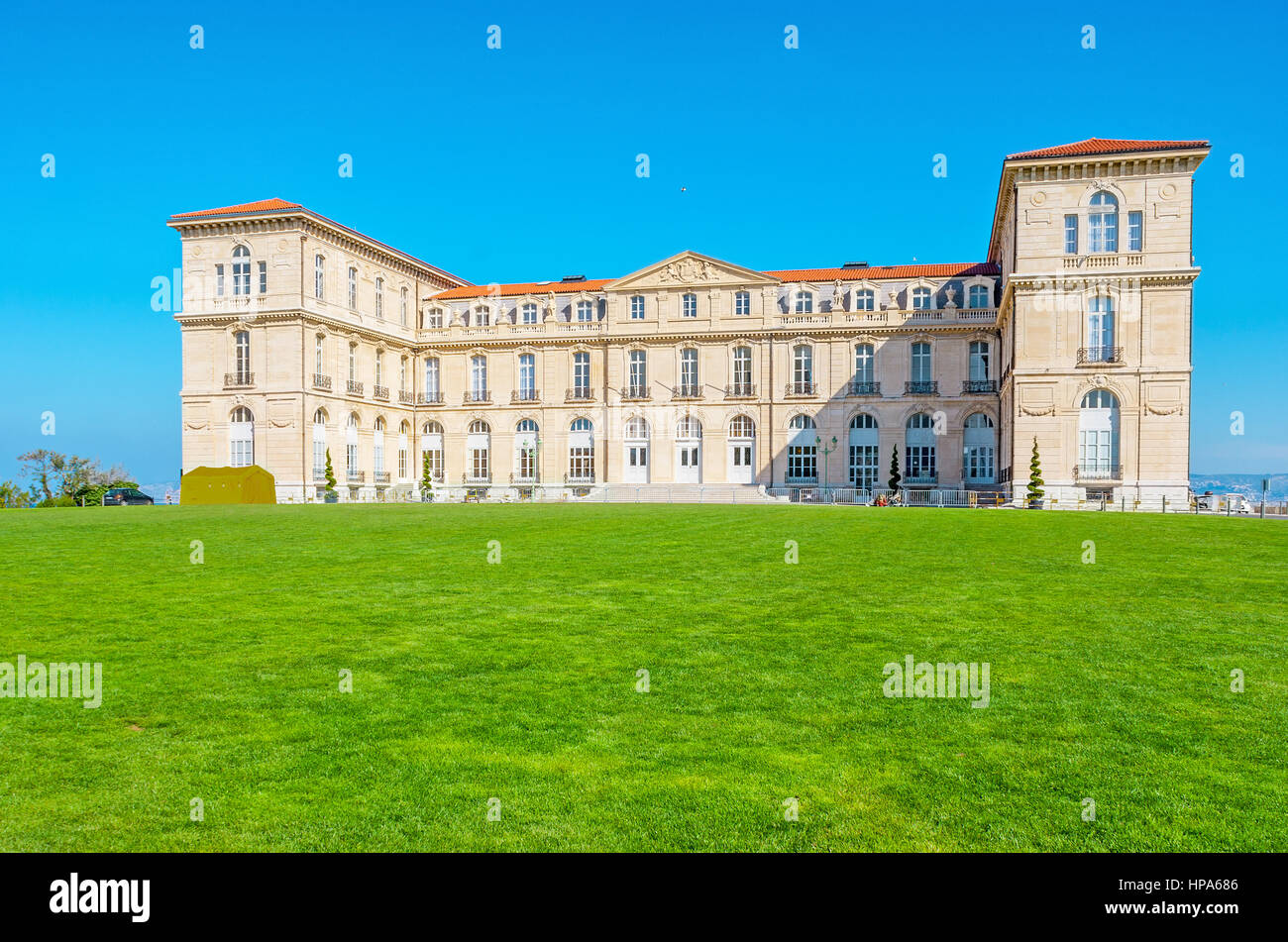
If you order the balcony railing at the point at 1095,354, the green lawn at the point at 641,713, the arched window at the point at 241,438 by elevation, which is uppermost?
the balcony railing at the point at 1095,354

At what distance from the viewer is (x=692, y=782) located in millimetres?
5141

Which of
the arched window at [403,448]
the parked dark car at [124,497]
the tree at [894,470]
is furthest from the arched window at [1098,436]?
the parked dark car at [124,497]

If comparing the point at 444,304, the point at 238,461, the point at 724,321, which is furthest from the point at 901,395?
the point at 238,461

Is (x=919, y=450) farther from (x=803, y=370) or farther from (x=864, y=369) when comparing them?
(x=803, y=370)

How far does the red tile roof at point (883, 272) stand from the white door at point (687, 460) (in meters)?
12.2

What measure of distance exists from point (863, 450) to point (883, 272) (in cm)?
1200

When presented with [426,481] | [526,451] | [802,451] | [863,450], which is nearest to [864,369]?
[863,450]

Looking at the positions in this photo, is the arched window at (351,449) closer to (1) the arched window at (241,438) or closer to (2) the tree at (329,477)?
(2) the tree at (329,477)

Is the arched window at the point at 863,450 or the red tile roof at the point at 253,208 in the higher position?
the red tile roof at the point at 253,208

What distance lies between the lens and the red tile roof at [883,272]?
184 ft

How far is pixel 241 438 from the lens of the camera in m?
51.6

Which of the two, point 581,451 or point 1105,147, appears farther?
point 581,451

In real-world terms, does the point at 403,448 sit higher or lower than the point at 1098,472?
higher
